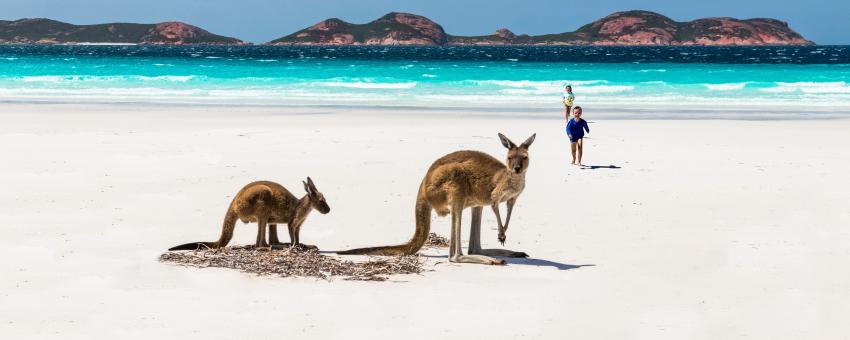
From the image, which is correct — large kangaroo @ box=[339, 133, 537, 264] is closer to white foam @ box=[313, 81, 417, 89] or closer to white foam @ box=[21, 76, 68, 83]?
white foam @ box=[313, 81, 417, 89]

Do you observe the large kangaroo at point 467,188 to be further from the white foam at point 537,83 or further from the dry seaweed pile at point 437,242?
the white foam at point 537,83

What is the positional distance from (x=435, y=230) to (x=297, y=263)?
2156 mm

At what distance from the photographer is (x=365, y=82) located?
45.4m

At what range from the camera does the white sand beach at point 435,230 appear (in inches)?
229

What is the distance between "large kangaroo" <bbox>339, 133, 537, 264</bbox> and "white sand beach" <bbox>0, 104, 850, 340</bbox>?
0.32m

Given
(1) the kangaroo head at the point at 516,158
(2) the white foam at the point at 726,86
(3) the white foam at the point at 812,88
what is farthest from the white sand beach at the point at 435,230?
(2) the white foam at the point at 726,86

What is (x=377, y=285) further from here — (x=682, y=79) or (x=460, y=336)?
(x=682, y=79)

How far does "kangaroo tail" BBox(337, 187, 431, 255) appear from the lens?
727cm

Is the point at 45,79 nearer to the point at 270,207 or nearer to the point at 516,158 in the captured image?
the point at 270,207

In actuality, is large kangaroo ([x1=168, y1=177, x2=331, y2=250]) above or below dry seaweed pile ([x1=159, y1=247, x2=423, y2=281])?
above

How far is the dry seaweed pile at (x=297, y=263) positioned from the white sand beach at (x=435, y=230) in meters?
0.12

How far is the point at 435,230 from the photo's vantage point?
8.89m

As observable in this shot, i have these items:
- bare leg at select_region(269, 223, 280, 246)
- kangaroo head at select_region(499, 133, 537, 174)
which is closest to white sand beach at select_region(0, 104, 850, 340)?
bare leg at select_region(269, 223, 280, 246)

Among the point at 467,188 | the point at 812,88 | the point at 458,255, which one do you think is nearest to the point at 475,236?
the point at 458,255
